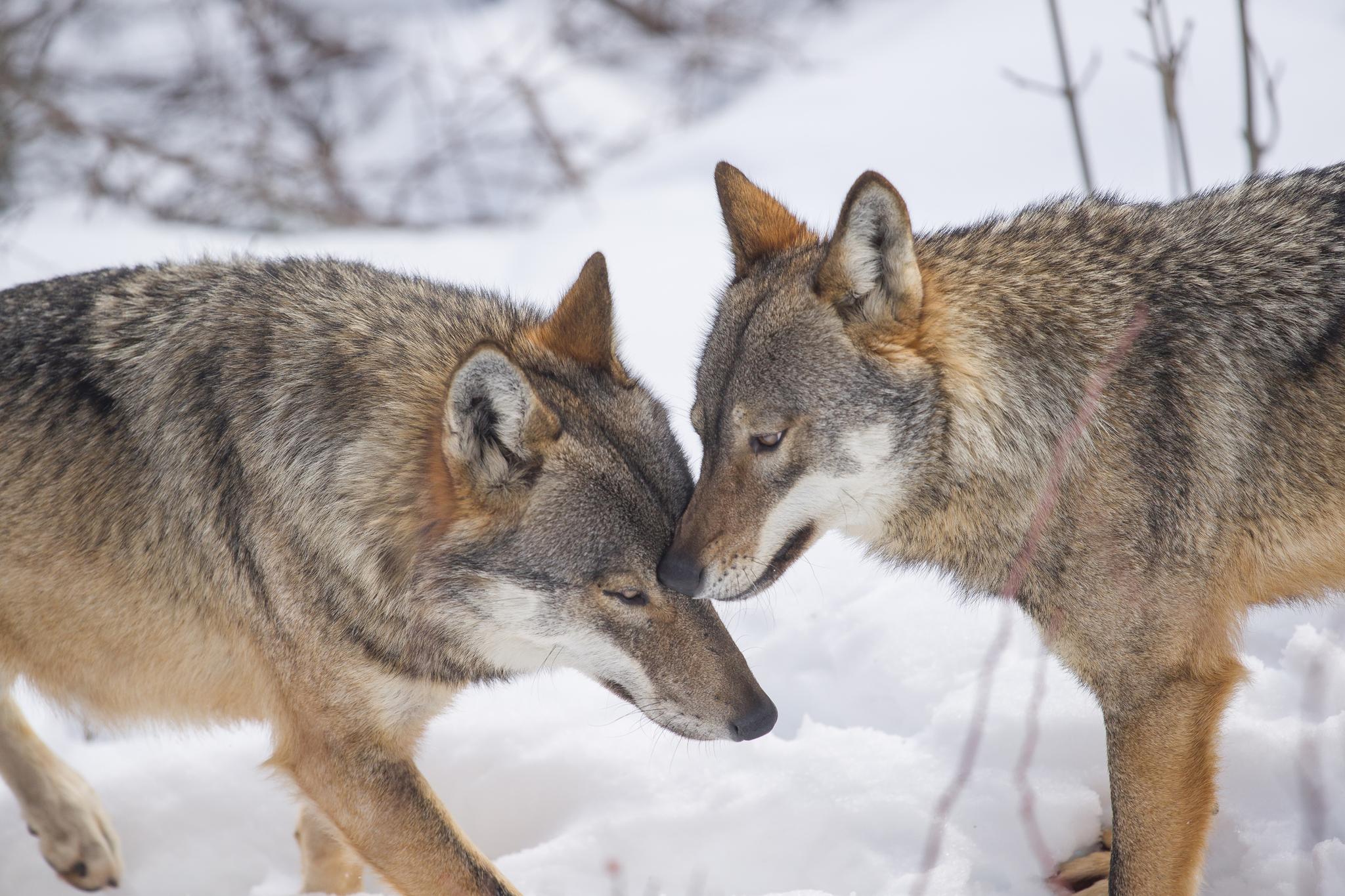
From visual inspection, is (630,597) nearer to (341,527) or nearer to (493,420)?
(493,420)

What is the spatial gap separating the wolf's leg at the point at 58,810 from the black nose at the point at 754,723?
2373 millimetres

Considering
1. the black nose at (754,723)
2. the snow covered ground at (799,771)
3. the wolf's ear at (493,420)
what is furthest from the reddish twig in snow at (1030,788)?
→ the wolf's ear at (493,420)

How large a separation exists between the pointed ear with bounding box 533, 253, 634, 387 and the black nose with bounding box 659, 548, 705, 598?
623mm

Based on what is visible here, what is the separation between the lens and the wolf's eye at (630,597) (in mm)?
3246

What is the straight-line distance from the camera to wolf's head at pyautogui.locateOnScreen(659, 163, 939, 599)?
10.4 ft

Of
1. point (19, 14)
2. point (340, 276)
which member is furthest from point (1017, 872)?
point (19, 14)

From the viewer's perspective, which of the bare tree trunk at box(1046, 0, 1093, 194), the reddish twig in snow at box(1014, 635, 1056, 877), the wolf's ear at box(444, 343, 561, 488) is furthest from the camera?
the bare tree trunk at box(1046, 0, 1093, 194)

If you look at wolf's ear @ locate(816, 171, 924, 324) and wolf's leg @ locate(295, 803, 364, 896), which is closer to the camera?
wolf's ear @ locate(816, 171, 924, 324)

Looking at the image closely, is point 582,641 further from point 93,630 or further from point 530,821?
point 93,630

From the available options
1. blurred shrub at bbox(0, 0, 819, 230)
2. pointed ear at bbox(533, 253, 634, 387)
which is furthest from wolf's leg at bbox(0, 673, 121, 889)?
blurred shrub at bbox(0, 0, 819, 230)

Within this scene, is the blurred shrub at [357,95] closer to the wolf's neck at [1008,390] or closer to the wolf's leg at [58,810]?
the wolf's leg at [58,810]

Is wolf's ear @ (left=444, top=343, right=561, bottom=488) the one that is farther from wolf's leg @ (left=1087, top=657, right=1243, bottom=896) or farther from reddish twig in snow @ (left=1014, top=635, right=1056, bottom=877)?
wolf's leg @ (left=1087, top=657, right=1243, bottom=896)

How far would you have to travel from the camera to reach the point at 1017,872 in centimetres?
345

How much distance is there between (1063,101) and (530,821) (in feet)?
20.2
